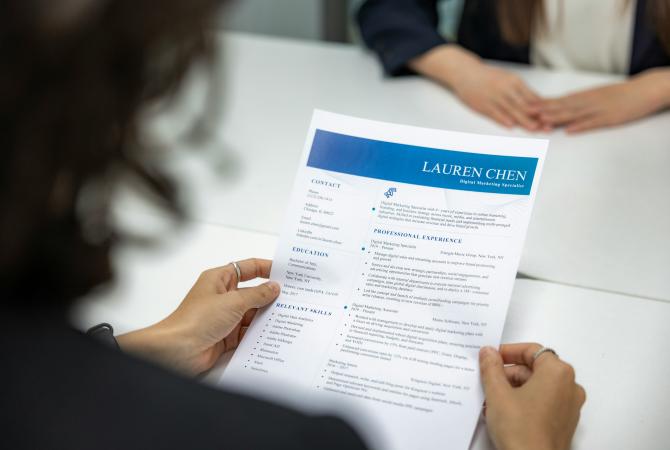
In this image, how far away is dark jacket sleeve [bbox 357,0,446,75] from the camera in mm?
1202

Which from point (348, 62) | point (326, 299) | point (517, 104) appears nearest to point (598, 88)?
point (517, 104)

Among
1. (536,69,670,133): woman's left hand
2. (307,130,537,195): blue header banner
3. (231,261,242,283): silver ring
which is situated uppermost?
(536,69,670,133): woman's left hand

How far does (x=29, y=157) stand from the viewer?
0.33 m

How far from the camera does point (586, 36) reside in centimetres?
126

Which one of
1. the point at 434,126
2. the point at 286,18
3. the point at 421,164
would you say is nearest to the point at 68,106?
the point at 421,164

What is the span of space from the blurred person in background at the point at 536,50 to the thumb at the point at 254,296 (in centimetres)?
48

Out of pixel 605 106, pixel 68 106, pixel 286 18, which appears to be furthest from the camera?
pixel 286 18

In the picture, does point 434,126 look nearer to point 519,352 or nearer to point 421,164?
point 421,164

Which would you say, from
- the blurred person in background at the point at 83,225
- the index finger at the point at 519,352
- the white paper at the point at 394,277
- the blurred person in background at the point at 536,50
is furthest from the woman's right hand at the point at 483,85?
the blurred person in background at the point at 83,225

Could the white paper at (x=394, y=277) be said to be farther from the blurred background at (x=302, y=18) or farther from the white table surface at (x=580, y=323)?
the blurred background at (x=302, y=18)

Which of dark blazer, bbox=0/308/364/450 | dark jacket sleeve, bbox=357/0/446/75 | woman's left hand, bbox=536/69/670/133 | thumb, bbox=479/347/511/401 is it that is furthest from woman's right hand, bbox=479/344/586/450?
dark jacket sleeve, bbox=357/0/446/75

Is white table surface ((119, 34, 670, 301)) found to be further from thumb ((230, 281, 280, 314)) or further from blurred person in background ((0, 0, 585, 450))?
blurred person in background ((0, 0, 585, 450))

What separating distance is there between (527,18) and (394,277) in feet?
2.10

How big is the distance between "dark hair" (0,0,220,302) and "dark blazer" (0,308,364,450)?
0.03m
